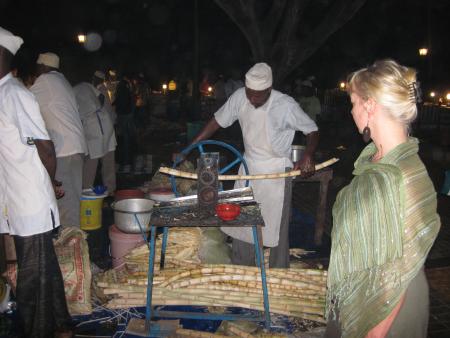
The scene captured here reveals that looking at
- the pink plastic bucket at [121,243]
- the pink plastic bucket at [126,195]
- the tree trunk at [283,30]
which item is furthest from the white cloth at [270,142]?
the tree trunk at [283,30]

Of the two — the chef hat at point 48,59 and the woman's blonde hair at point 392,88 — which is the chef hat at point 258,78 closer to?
the woman's blonde hair at point 392,88

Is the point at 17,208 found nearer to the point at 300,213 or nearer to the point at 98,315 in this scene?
the point at 98,315

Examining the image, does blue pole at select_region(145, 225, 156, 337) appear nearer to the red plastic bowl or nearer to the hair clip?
the red plastic bowl

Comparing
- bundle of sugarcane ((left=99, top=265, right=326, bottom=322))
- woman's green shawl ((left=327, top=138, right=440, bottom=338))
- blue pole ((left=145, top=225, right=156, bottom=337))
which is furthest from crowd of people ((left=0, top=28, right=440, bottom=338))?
blue pole ((left=145, top=225, right=156, bottom=337))

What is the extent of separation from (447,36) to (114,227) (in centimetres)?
2846

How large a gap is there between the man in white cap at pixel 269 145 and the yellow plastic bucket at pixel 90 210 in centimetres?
242

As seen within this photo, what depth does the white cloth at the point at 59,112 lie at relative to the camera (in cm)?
562

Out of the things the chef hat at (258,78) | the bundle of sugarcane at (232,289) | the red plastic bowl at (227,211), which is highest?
the chef hat at (258,78)

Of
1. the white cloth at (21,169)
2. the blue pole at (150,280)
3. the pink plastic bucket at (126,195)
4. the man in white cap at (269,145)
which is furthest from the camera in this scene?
the pink plastic bucket at (126,195)

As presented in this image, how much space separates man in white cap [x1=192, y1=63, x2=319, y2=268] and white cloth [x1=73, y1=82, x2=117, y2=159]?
10.4ft

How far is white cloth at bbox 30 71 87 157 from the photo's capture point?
221 inches

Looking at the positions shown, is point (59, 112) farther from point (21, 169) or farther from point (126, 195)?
point (21, 169)

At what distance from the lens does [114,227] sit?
5.49 m

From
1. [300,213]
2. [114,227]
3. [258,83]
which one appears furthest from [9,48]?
[300,213]
